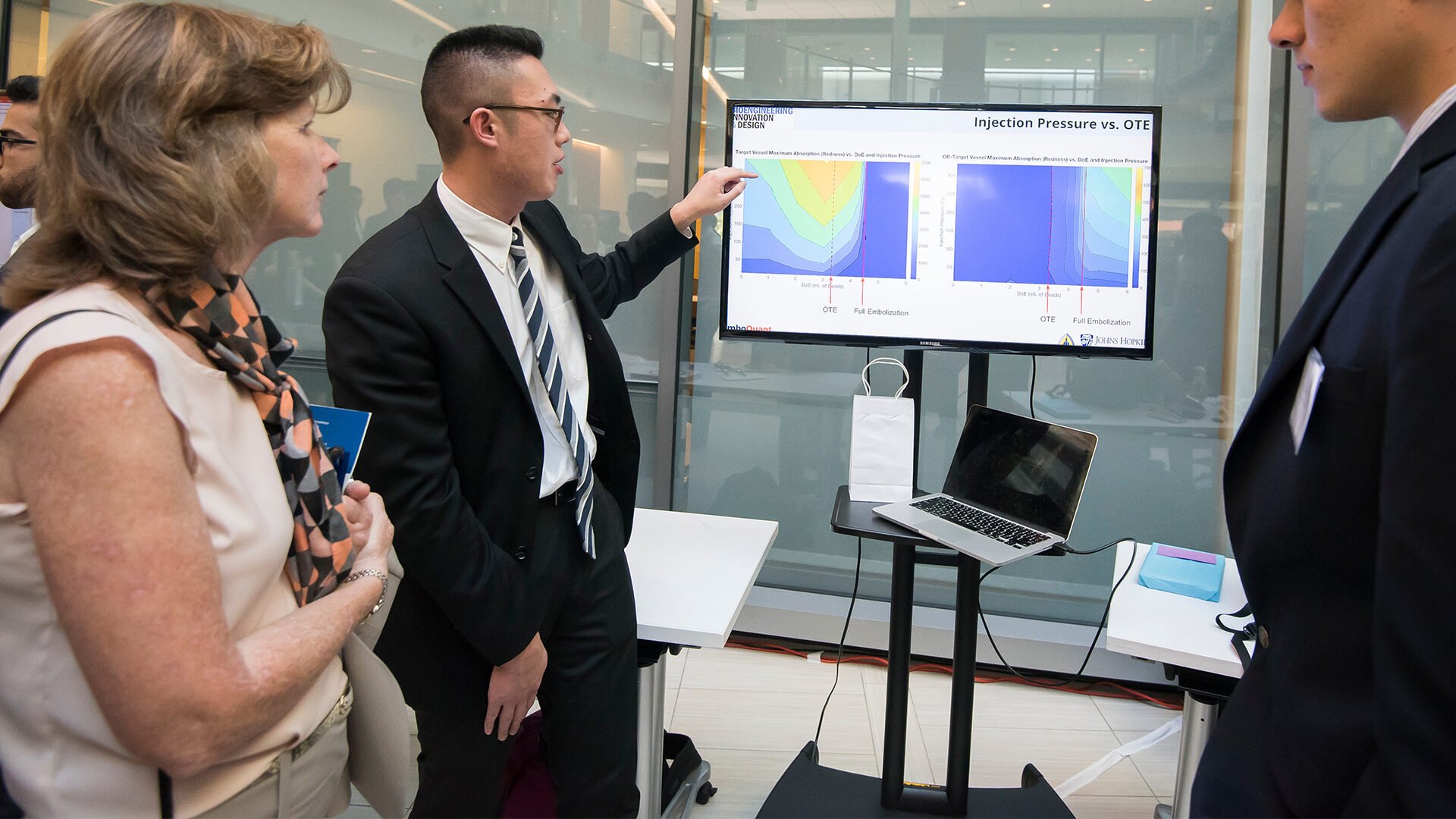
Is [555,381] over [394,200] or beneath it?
beneath

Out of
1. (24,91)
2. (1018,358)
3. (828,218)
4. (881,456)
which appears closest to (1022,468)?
(881,456)

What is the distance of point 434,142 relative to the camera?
3270 mm

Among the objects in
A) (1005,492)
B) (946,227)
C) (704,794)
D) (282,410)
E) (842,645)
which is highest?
(946,227)

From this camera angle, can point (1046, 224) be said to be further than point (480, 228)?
Yes

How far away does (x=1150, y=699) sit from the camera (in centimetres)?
285

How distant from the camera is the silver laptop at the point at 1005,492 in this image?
1.71 meters

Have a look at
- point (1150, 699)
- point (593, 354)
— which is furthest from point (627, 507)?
point (1150, 699)

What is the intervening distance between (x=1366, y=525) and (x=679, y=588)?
122 centimetres

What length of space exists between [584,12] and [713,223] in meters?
0.92

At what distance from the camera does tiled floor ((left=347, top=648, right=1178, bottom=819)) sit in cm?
237

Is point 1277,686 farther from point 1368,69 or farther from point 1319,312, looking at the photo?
point 1368,69

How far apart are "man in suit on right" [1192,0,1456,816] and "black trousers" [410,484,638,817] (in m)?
1.06

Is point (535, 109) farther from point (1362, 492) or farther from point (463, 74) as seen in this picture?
point (1362, 492)

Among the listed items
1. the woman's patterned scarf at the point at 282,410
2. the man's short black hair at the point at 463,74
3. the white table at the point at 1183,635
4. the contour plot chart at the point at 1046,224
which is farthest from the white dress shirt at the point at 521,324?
the white table at the point at 1183,635
